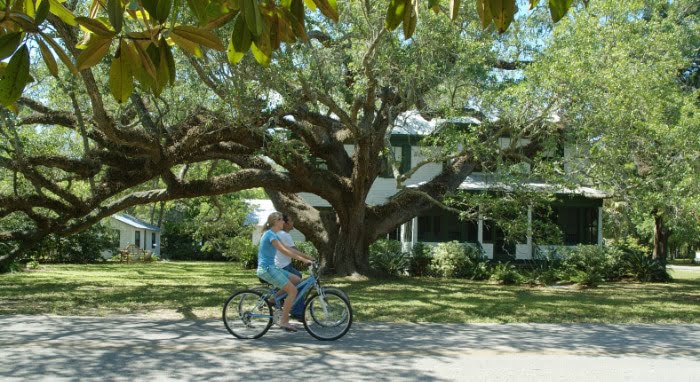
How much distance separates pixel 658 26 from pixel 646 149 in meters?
5.88

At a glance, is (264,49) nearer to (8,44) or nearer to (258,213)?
(8,44)

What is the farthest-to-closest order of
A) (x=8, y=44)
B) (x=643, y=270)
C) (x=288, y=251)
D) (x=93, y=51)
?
1. (x=643, y=270)
2. (x=288, y=251)
3. (x=93, y=51)
4. (x=8, y=44)

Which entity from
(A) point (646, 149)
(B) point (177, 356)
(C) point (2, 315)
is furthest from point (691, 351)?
(C) point (2, 315)

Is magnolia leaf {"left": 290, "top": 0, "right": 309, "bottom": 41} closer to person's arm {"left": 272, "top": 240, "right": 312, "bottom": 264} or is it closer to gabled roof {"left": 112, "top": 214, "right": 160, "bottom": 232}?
person's arm {"left": 272, "top": 240, "right": 312, "bottom": 264}

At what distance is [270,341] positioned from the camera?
945 cm

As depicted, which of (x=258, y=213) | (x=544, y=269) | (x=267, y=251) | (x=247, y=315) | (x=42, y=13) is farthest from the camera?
(x=258, y=213)

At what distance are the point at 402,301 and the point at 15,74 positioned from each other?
42.8ft

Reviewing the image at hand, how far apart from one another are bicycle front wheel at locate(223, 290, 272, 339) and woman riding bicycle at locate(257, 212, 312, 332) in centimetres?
28

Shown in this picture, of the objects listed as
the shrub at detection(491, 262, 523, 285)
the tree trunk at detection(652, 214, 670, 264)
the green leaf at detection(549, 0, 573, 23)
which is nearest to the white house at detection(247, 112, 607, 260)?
the tree trunk at detection(652, 214, 670, 264)

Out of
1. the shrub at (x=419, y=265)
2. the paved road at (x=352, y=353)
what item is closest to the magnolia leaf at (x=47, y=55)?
the paved road at (x=352, y=353)

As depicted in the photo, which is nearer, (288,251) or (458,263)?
(288,251)

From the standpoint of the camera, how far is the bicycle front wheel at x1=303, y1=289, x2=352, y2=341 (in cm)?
952

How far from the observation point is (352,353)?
8672 millimetres

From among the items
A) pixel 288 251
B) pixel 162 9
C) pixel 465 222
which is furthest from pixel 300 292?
pixel 465 222
